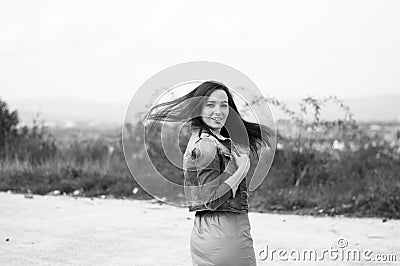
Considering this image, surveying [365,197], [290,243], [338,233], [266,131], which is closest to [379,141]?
[365,197]

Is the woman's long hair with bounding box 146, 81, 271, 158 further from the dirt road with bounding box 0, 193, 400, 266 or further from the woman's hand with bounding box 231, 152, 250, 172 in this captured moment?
the dirt road with bounding box 0, 193, 400, 266

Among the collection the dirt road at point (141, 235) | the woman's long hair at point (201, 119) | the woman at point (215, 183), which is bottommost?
the dirt road at point (141, 235)

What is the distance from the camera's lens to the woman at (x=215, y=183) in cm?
340

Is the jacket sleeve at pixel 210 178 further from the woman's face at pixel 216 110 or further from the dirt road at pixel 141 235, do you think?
the dirt road at pixel 141 235

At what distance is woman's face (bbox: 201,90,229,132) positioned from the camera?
358cm

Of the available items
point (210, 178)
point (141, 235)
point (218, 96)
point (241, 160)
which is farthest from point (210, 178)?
point (141, 235)

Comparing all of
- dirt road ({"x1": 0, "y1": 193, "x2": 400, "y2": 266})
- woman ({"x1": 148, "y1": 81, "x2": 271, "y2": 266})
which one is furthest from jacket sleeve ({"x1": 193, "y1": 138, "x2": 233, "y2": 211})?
dirt road ({"x1": 0, "y1": 193, "x2": 400, "y2": 266})

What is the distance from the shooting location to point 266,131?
3945 millimetres

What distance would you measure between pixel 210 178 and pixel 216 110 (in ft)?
1.30

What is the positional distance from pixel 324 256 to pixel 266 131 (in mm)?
2055

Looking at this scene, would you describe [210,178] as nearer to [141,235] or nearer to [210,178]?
[210,178]

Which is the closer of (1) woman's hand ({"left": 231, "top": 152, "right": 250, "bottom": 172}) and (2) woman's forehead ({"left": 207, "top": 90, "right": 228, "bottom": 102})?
(1) woman's hand ({"left": 231, "top": 152, "right": 250, "bottom": 172})

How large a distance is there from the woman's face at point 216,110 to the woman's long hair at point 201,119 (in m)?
0.02

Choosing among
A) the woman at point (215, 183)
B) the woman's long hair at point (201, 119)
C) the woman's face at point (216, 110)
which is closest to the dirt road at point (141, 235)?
the woman's long hair at point (201, 119)
